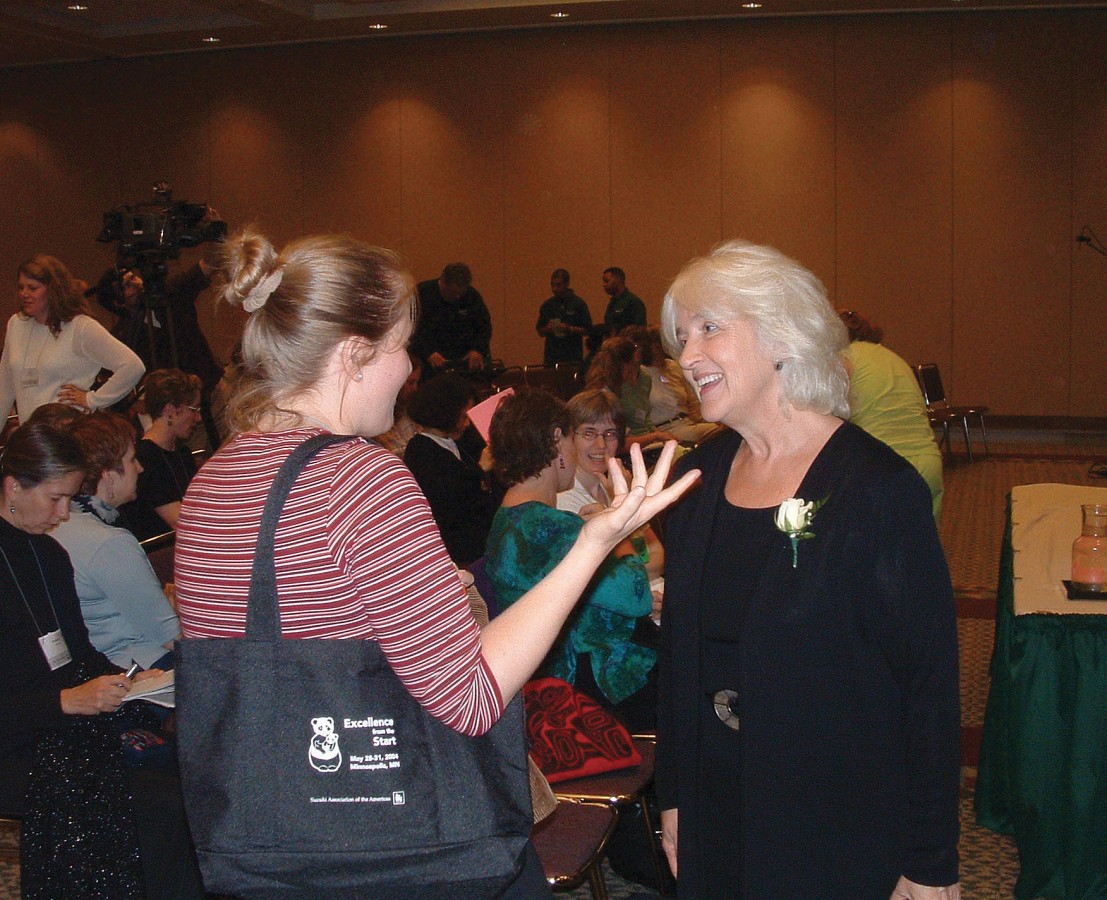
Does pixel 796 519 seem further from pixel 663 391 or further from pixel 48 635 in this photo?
pixel 663 391

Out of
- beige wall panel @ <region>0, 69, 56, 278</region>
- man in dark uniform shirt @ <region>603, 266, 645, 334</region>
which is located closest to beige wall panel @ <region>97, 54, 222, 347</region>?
beige wall panel @ <region>0, 69, 56, 278</region>

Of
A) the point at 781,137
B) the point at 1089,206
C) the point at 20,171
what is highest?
the point at 20,171

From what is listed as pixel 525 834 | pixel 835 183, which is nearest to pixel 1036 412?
pixel 835 183

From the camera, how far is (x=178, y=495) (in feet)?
15.0

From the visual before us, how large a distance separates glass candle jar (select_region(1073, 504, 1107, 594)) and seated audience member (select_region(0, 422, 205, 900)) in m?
2.38

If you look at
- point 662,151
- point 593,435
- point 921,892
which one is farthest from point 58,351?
point 662,151

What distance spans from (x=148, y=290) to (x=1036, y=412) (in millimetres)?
9583

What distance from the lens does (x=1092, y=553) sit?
2.95 m

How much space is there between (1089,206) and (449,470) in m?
9.37

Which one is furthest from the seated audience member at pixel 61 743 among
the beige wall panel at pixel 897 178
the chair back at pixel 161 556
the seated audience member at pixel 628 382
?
the beige wall panel at pixel 897 178

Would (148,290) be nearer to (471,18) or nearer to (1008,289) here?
(471,18)

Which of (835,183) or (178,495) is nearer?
(178,495)

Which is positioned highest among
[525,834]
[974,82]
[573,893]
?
[974,82]

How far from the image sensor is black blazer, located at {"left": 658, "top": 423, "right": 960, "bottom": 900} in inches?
63.5
